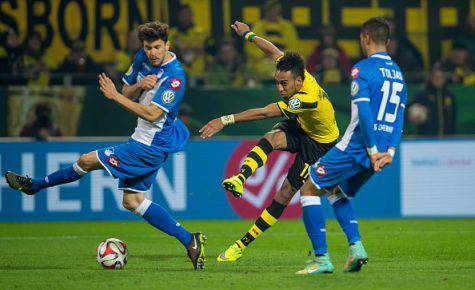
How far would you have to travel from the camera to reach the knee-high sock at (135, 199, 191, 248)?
7879 mm

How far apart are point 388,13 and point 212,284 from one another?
11732 mm

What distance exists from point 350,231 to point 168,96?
203 cm

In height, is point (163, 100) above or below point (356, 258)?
above

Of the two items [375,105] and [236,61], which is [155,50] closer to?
[375,105]

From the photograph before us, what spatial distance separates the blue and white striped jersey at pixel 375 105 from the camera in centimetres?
678

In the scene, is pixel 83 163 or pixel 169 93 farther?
pixel 83 163

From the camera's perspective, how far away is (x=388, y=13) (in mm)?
17234

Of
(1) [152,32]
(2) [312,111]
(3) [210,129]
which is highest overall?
(1) [152,32]

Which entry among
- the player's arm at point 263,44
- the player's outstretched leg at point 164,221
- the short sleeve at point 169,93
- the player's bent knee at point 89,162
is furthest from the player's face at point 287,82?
the player's bent knee at point 89,162

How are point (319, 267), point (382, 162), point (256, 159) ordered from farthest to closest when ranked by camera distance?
point (256, 159) < point (319, 267) < point (382, 162)

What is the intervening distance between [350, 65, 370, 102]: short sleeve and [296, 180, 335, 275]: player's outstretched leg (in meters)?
0.90

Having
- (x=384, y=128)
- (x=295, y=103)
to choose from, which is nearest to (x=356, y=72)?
(x=384, y=128)

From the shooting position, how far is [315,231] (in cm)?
715

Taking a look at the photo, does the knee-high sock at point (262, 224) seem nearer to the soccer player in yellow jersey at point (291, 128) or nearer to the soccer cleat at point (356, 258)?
the soccer player in yellow jersey at point (291, 128)
